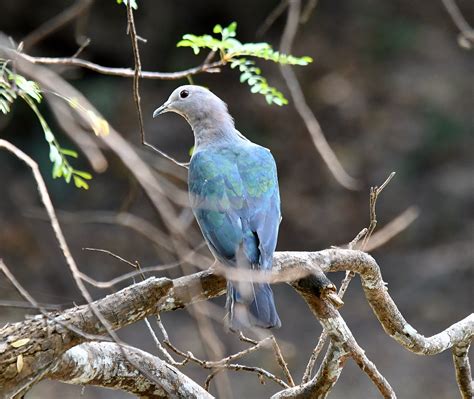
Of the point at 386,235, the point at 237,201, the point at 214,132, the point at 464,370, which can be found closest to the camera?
the point at 386,235

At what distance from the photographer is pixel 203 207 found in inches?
146

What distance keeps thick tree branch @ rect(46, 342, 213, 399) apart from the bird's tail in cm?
27

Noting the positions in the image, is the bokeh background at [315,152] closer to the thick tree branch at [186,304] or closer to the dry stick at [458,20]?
the thick tree branch at [186,304]

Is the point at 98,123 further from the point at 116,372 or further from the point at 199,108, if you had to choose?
the point at 199,108

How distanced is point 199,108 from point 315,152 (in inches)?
208

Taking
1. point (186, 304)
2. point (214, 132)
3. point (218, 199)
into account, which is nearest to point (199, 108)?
point (214, 132)

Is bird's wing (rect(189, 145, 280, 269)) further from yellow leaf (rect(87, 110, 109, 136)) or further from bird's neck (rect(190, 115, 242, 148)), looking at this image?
yellow leaf (rect(87, 110, 109, 136))

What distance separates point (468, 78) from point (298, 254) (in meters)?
7.49

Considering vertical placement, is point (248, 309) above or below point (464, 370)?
above

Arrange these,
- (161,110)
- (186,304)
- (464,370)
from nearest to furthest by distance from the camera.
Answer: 1. (186,304)
2. (464,370)
3. (161,110)

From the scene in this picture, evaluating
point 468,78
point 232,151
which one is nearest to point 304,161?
point 468,78

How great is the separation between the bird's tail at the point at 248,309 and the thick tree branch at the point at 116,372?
0.27 meters

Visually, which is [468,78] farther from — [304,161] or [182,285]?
[182,285]

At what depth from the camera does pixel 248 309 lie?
124 inches
